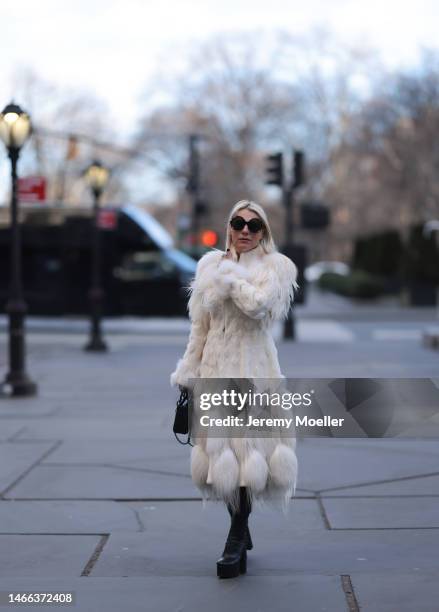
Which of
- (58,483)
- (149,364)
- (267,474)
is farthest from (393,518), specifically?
(149,364)

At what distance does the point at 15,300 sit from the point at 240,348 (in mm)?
8636

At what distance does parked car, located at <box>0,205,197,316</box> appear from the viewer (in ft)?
103

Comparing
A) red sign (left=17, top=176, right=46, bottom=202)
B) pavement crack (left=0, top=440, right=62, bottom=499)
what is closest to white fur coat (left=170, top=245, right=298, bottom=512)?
pavement crack (left=0, top=440, right=62, bottom=499)

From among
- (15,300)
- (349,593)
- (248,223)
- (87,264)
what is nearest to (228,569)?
(349,593)

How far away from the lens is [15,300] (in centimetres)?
1382

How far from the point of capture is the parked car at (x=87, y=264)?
31.4m

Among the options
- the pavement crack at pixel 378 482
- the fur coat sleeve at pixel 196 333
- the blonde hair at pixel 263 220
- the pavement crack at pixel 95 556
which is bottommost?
the pavement crack at pixel 378 482

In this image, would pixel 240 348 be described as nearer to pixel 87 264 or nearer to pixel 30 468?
pixel 30 468

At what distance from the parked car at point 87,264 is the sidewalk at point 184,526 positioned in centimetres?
1995

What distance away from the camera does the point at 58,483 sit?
8.08 metres

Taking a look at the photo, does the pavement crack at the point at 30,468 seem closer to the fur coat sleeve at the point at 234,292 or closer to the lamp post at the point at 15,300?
the fur coat sleeve at the point at 234,292

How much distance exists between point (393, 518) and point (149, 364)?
38.5 feet

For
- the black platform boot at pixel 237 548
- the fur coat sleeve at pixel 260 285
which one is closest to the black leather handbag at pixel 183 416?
the black platform boot at pixel 237 548

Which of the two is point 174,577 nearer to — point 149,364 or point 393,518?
point 393,518
